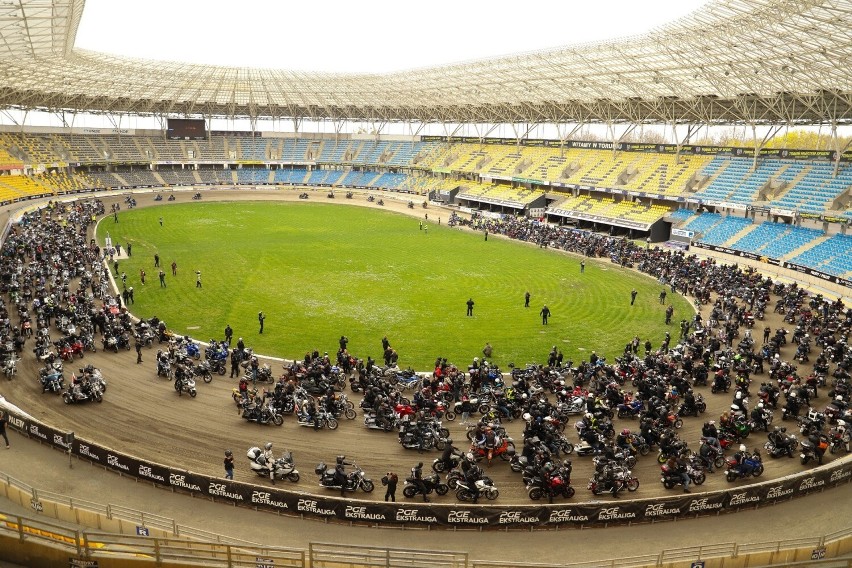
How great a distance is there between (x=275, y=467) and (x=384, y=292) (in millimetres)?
20109

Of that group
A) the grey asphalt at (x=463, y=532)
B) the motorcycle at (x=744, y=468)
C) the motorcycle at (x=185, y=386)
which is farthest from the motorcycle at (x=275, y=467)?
the motorcycle at (x=744, y=468)

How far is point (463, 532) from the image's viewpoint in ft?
39.9

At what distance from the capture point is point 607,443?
1600cm

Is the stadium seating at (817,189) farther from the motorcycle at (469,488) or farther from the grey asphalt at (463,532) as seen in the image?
the motorcycle at (469,488)

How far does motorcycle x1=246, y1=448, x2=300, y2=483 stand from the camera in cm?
1416

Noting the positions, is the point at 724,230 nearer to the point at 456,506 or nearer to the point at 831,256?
the point at 831,256

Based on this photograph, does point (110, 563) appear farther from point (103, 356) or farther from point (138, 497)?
point (103, 356)

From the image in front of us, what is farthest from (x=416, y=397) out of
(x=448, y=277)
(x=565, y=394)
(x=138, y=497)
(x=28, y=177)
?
(x=28, y=177)

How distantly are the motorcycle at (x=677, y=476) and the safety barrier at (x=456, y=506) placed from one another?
4.38ft

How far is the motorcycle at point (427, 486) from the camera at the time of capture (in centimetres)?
1350

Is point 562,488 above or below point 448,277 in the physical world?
above

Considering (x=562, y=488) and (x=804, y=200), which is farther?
(x=804, y=200)

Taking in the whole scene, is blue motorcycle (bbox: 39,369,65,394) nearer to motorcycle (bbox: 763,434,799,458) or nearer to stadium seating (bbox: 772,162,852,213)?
motorcycle (bbox: 763,434,799,458)

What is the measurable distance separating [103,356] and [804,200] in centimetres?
4787
